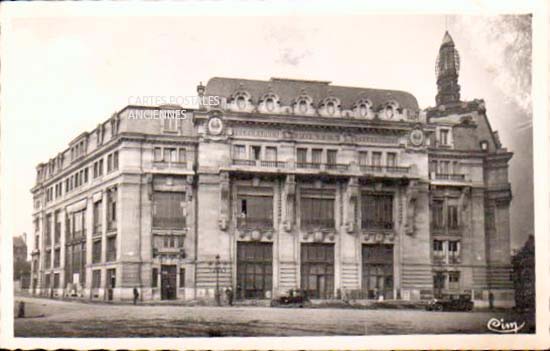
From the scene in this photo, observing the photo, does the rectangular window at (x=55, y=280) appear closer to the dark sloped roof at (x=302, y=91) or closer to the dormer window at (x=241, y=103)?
the dark sloped roof at (x=302, y=91)

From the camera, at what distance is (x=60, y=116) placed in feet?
29.0

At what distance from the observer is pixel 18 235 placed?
8.73 meters

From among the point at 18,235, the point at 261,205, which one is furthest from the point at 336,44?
the point at 18,235

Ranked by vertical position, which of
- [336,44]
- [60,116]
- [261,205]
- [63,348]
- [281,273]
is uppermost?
[336,44]

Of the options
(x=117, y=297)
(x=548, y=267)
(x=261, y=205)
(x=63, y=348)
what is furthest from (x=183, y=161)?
(x=548, y=267)

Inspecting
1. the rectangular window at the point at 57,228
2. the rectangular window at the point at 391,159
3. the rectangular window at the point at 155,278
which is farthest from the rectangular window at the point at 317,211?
the rectangular window at the point at 57,228

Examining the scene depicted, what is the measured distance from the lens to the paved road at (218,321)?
862cm

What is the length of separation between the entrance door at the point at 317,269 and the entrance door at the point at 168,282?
131cm

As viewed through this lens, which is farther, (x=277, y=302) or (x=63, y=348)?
(x=277, y=302)

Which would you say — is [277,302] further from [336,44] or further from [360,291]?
[336,44]

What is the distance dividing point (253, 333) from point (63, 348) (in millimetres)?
1763

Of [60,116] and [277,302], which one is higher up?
[60,116]

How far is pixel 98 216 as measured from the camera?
9164mm

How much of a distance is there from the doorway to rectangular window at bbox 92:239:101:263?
63cm
